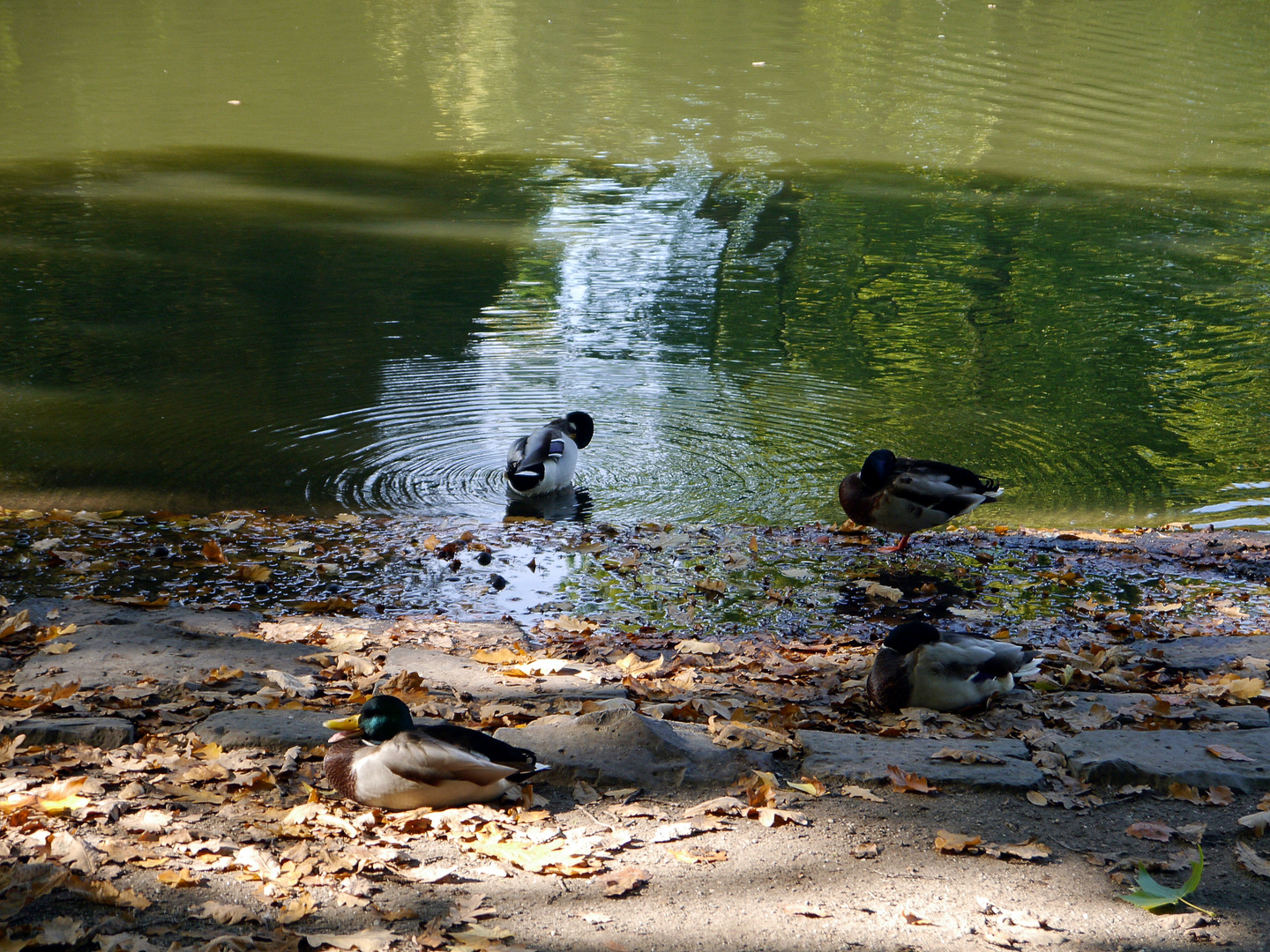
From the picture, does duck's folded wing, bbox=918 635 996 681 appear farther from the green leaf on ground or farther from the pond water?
the pond water

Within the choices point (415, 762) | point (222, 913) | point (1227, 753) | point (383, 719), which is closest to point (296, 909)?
point (222, 913)

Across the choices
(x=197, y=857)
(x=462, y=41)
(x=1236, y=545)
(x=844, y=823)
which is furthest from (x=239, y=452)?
(x=462, y=41)

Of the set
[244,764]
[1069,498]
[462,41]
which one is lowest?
[1069,498]

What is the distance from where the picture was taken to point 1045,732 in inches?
198

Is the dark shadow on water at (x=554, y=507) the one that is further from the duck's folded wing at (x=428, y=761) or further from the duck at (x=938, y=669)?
the duck's folded wing at (x=428, y=761)

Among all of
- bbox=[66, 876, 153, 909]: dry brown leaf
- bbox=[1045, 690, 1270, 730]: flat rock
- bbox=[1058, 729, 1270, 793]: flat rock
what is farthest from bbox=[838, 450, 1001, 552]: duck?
bbox=[66, 876, 153, 909]: dry brown leaf

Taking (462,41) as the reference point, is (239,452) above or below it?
below

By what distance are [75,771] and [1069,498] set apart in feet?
24.7

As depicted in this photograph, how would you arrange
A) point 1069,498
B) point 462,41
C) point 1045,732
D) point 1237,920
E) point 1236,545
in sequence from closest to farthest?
point 1237,920
point 1045,732
point 1236,545
point 1069,498
point 462,41

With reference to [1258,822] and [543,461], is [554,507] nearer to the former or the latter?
[543,461]

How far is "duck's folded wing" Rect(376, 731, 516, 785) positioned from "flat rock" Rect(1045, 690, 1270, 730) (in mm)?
2739

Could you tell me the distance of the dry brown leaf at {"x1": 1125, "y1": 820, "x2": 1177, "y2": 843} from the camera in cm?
417

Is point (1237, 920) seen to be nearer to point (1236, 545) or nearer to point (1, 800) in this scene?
point (1, 800)

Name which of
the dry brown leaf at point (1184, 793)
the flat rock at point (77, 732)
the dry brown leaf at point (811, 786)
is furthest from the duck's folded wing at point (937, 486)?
the flat rock at point (77, 732)
